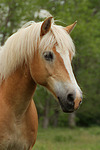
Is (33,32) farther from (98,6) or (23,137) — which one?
(98,6)

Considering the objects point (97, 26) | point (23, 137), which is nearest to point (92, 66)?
point (97, 26)

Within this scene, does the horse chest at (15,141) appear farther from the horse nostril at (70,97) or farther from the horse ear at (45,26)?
the horse ear at (45,26)

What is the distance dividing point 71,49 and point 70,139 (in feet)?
32.3

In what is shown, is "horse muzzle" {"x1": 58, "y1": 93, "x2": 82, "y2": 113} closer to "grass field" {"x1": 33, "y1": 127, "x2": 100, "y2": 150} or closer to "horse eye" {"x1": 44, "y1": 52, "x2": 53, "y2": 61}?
"horse eye" {"x1": 44, "y1": 52, "x2": 53, "y2": 61}

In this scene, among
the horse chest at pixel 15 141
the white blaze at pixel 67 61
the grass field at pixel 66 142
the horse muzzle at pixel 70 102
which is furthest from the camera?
the grass field at pixel 66 142

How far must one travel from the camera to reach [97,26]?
20438 millimetres

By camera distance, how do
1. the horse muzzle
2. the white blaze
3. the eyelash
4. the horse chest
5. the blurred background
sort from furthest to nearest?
the blurred background → the horse chest → the eyelash → the white blaze → the horse muzzle

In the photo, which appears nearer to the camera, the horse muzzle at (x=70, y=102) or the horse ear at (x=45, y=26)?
the horse muzzle at (x=70, y=102)

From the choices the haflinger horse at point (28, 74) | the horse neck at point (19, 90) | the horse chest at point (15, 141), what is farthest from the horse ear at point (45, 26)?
the horse chest at point (15, 141)

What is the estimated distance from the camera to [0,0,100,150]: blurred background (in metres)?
11.1

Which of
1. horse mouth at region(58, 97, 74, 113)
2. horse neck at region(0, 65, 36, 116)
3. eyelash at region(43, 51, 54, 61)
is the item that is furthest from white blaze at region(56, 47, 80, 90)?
horse neck at region(0, 65, 36, 116)

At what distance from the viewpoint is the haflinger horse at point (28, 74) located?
323 cm

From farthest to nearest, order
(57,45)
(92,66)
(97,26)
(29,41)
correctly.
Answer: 1. (92,66)
2. (97,26)
3. (29,41)
4. (57,45)

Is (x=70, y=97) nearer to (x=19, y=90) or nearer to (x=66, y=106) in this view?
(x=66, y=106)
